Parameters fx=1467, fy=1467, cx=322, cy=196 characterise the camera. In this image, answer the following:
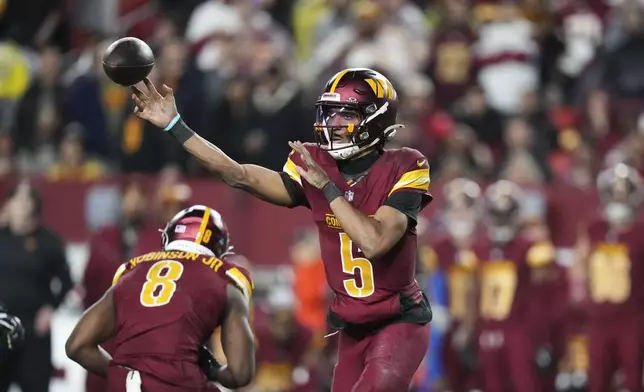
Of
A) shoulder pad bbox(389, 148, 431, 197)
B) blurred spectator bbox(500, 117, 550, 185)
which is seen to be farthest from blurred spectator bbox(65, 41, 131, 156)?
shoulder pad bbox(389, 148, 431, 197)

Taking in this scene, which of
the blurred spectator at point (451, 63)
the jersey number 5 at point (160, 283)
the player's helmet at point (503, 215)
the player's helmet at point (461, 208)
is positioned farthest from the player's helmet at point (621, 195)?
the jersey number 5 at point (160, 283)

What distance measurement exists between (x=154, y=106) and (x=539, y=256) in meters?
5.77

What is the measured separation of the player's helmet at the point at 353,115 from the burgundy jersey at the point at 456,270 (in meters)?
5.31

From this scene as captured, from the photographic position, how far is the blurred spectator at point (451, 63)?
1443 cm

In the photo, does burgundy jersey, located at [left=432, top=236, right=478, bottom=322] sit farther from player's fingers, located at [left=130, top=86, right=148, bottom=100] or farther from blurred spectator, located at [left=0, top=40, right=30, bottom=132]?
player's fingers, located at [left=130, top=86, right=148, bottom=100]

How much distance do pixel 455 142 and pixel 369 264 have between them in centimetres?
667

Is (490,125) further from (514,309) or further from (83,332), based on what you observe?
(83,332)

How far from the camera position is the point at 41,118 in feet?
44.8

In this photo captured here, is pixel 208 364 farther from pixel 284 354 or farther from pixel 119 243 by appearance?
pixel 284 354

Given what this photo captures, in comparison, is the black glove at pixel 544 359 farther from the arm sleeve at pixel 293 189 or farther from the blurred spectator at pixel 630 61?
the arm sleeve at pixel 293 189

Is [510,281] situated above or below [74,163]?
below

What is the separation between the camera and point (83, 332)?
7.03 metres

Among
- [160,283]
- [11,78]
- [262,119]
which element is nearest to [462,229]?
[262,119]

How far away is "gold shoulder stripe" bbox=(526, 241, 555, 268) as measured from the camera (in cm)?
1170
